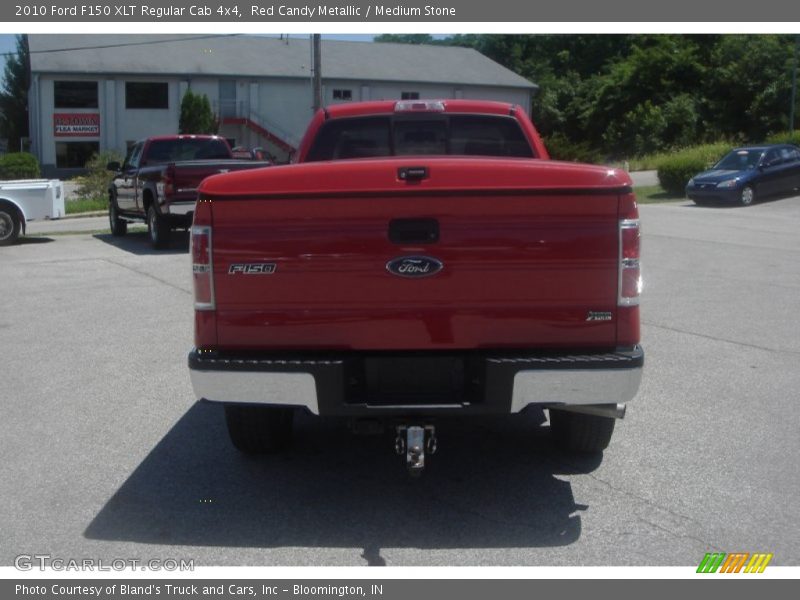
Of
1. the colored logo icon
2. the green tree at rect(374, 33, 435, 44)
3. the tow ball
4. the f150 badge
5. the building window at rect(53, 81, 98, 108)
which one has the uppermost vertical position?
the green tree at rect(374, 33, 435, 44)

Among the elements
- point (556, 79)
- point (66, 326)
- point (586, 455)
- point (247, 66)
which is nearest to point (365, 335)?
point (586, 455)

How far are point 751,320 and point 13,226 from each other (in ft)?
44.2

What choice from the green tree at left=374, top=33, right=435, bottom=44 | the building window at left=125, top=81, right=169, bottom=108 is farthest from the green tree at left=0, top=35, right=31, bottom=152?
the green tree at left=374, top=33, right=435, bottom=44

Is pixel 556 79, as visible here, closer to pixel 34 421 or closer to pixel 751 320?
pixel 751 320

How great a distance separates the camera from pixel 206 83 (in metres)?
53.0

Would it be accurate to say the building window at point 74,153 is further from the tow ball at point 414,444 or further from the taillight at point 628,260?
the taillight at point 628,260

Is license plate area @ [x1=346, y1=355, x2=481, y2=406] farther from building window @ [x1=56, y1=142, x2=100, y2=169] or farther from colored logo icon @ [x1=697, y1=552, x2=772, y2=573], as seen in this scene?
building window @ [x1=56, y1=142, x2=100, y2=169]

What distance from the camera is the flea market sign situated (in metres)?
50.5

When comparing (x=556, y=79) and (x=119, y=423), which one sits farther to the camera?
(x=556, y=79)

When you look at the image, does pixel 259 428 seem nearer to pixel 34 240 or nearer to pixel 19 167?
pixel 34 240

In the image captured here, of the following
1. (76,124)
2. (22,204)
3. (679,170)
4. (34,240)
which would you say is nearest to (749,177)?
(679,170)

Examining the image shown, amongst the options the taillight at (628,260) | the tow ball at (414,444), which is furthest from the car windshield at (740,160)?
the tow ball at (414,444)

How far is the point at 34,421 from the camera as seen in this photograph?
263 inches

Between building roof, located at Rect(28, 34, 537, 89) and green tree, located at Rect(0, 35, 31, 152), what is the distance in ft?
45.7
